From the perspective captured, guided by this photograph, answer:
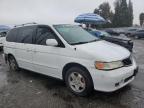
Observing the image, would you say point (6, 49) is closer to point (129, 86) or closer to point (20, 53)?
point (20, 53)

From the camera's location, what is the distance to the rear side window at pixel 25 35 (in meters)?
5.66

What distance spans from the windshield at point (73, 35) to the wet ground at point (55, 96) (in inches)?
51.1

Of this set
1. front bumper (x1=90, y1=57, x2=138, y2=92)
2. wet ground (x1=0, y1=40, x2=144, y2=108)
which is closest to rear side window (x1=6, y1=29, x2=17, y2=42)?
wet ground (x1=0, y1=40, x2=144, y2=108)

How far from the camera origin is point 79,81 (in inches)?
171

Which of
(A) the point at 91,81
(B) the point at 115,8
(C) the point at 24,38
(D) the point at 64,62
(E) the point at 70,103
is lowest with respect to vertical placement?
(E) the point at 70,103

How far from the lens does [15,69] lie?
6.78 meters

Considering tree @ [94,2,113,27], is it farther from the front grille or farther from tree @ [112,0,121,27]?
the front grille

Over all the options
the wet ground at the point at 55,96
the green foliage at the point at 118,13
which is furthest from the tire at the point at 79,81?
the green foliage at the point at 118,13

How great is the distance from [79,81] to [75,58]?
55cm

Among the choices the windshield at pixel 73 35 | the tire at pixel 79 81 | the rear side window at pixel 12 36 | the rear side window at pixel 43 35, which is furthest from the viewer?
the rear side window at pixel 12 36

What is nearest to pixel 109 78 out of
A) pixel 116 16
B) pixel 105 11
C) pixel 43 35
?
pixel 43 35

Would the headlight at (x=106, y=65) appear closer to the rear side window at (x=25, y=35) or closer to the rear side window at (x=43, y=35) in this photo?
the rear side window at (x=43, y=35)

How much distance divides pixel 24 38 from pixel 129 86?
11.3 feet

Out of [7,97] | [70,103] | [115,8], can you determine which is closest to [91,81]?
[70,103]
